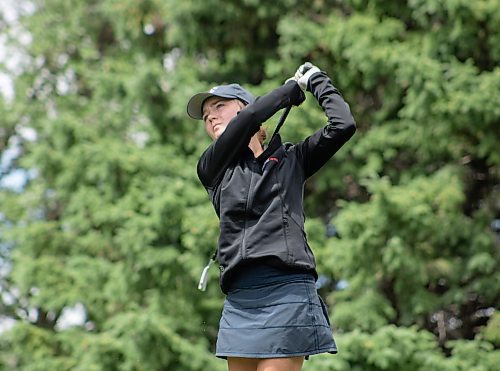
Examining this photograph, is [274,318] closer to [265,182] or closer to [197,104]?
[265,182]

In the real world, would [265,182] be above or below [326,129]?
below

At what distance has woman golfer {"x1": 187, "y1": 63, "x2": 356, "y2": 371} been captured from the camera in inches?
86.7

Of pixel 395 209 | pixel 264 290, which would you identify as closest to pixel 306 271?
pixel 264 290

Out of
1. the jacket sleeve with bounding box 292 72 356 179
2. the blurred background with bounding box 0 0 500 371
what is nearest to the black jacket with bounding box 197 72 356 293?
the jacket sleeve with bounding box 292 72 356 179

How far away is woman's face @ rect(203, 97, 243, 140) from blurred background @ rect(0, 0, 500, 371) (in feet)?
9.85

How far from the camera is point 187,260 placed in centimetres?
591

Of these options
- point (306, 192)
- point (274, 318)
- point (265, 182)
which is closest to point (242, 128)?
point (265, 182)

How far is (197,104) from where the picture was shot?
2473mm

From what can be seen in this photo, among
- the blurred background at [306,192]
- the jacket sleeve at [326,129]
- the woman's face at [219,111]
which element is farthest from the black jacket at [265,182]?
the blurred background at [306,192]

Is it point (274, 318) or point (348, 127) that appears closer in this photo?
point (274, 318)

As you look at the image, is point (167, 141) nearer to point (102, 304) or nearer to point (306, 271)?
point (102, 304)

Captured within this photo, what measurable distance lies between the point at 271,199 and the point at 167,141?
4.64 m

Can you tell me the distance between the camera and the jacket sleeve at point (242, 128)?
2.28 metres

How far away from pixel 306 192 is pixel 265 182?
4444 millimetres
